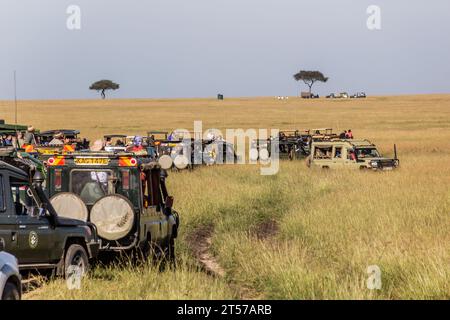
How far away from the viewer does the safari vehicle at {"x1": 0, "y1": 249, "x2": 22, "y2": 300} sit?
23.8 ft

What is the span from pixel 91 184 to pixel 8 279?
16.9 ft

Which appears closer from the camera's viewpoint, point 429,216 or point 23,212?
point 23,212

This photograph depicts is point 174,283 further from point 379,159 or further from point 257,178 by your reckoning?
point 379,159

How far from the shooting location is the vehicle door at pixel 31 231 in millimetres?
9930

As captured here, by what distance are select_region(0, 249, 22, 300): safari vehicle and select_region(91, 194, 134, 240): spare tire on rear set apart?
12.7 ft

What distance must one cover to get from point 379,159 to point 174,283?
22133 millimetres

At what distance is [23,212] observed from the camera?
398 inches

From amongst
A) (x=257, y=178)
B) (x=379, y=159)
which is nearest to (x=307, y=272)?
(x=257, y=178)

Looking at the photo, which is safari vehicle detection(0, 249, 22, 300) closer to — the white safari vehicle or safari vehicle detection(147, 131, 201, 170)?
the white safari vehicle

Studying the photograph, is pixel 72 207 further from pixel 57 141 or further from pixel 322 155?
pixel 322 155

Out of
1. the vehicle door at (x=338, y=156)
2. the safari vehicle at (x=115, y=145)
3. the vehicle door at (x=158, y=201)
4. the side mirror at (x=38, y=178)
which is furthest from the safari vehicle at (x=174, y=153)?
the side mirror at (x=38, y=178)

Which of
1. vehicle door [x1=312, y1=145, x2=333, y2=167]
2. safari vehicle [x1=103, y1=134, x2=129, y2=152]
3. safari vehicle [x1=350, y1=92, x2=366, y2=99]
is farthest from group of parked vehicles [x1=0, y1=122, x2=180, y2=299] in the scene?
safari vehicle [x1=350, y1=92, x2=366, y2=99]

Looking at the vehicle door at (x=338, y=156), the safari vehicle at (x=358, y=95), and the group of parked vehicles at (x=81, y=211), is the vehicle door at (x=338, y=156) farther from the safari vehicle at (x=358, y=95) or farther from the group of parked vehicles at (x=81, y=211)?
the safari vehicle at (x=358, y=95)

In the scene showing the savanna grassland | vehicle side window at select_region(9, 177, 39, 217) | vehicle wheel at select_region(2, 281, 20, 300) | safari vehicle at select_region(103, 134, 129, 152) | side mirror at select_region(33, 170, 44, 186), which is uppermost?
safari vehicle at select_region(103, 134, 129, 152)
